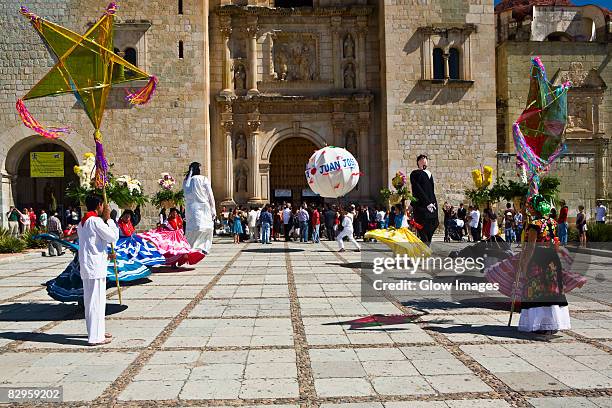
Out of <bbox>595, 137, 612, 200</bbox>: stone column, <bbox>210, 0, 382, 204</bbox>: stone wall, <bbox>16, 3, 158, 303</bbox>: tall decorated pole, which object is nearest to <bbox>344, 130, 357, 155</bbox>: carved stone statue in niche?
<bbox>210, 0, 382, 204</bbox>: stone wall

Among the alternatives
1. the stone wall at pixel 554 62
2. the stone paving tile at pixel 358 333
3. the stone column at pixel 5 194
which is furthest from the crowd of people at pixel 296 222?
the stone paving tile at pixel 358 333

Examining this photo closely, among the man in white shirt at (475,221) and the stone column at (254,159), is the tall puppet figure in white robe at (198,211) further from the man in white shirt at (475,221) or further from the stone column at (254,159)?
the stone column at (254,159)

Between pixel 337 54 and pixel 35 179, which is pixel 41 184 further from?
pixel 337 54

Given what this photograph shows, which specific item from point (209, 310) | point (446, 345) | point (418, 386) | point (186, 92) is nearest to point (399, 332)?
point (446, 345)

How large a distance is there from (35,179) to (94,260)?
23638 mm

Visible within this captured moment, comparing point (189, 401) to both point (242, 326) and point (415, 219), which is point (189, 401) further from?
point (415, 219)

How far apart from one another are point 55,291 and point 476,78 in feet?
73.0

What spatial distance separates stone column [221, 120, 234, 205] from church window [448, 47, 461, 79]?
1039 cm

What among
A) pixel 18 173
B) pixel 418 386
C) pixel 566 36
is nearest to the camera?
pixel 418 386

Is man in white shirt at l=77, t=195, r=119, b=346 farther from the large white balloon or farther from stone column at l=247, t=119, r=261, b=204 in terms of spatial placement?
stone column at l=247, t=119, r=261, b=204

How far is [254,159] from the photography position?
26.1m

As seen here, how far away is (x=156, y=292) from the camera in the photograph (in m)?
9.85

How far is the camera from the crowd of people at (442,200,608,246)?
50.4 feet

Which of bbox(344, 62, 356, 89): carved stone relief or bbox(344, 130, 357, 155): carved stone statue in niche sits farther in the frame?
bbox(344, 62, 356, 89): carved stone relief
